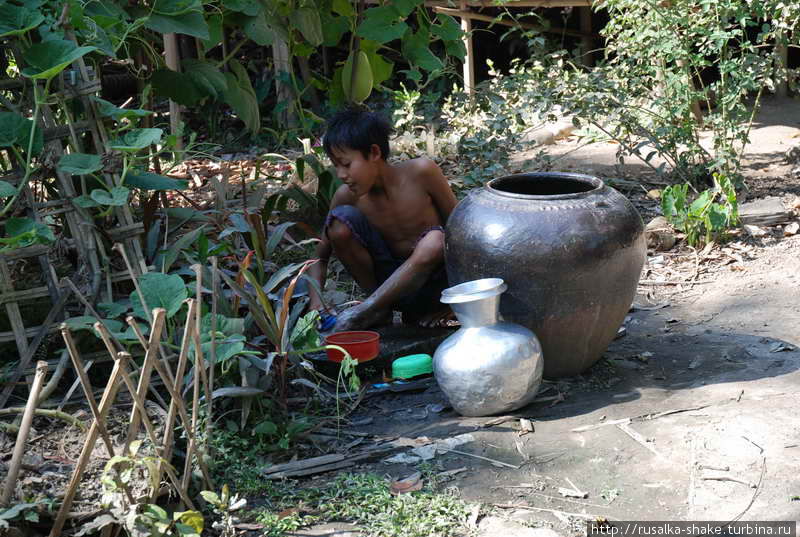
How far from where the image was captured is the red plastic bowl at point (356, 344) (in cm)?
318

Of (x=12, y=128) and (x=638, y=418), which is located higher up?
(x=12, y=128)

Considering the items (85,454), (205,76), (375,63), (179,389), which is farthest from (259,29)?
(85,454)

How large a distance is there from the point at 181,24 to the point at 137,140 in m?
0.65

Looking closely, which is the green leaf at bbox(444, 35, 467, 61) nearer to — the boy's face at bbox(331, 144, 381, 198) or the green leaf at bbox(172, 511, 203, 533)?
the boy's face at bbox(331, 144, 381, 198)

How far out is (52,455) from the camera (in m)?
2.51

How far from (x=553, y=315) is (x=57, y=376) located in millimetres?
1597

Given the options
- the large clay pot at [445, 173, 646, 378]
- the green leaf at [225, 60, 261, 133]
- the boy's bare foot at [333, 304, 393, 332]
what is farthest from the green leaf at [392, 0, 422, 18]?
the boy's bare foot at [333, 304, 393, 332]

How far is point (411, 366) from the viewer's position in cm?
329

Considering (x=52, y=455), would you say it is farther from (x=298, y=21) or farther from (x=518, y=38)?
(x=518, y=38)

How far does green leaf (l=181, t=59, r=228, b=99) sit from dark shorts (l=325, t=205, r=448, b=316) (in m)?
0.77

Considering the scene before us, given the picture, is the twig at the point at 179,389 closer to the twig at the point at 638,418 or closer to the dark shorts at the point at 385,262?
the twig at the point at 638,418

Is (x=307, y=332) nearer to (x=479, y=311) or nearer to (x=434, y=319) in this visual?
(x=479, y=311)

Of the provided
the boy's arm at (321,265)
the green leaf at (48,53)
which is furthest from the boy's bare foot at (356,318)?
the green leaf at (48,53)

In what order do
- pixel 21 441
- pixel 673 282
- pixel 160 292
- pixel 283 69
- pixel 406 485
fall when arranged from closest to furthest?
1. pixel 21 441
2. pixel 406 485
3. pixel 160 292
4. pixel 673 282
5. pixel 283 69
